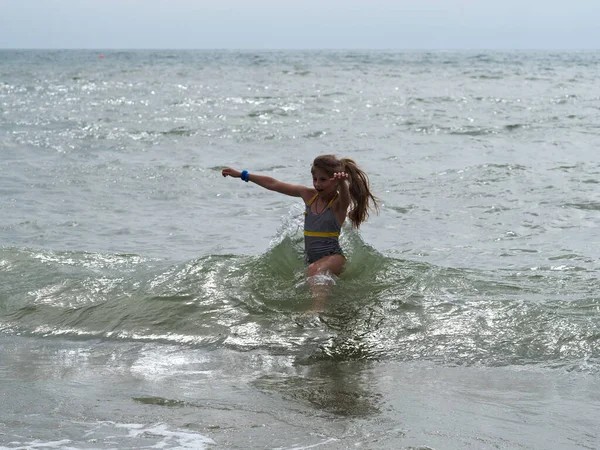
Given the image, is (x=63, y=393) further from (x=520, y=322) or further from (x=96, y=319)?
(x=520, y=322)

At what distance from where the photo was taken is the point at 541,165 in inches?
581

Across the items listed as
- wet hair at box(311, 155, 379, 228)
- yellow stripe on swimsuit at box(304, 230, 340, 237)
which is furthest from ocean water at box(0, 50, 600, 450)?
wet hair at box(311, 155, 379, 228)

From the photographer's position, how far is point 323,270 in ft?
24.1

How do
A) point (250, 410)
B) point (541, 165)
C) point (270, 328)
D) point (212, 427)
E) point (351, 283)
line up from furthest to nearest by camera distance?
point (541, 165) → point (351, 283) → point (270, 328) → point (250, 410) → point (212, 427)

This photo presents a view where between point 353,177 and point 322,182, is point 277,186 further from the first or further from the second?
point 353,177

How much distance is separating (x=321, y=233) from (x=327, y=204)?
254 millimetres

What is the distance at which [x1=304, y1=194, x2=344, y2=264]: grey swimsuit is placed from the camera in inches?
291

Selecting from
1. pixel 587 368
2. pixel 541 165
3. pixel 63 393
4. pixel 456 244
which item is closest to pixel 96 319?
pixel 63 393

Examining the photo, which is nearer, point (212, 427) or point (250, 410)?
point (212, 427)

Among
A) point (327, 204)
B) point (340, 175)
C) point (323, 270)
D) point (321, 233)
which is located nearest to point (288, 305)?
point (323, 270)

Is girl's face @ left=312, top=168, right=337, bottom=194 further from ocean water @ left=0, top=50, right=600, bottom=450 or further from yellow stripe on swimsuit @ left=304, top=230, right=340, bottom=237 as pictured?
ocean water @ left=0, top=50, right=600, bottom=450

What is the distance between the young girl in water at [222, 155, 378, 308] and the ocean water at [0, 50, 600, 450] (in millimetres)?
304

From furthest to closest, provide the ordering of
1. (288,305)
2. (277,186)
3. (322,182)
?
(277,186) < (322,182) < (288,305)

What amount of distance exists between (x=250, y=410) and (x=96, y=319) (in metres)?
2.54
